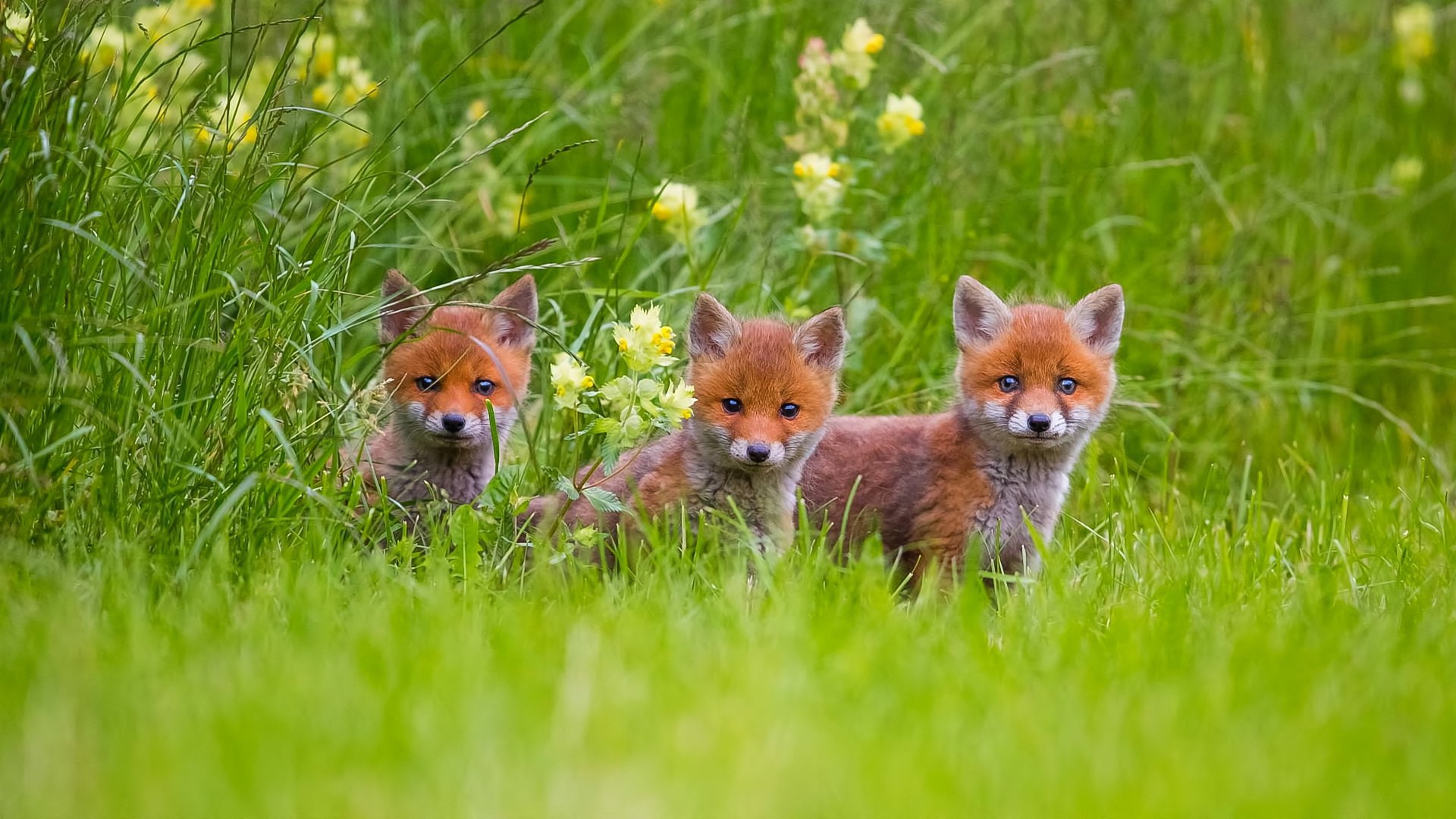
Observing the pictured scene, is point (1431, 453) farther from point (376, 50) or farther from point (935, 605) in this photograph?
point (376, 50)

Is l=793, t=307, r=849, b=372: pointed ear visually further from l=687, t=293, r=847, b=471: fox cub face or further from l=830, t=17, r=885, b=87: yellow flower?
l=830, t=17, r=885, b=87: yellow flower

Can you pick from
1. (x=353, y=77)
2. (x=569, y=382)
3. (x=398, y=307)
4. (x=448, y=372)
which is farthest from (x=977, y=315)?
(x=353, y=77)

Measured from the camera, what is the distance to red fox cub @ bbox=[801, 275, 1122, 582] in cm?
476

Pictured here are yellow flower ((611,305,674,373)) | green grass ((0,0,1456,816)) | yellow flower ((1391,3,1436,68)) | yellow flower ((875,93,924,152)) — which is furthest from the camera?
yellow flower ((1391,3,1436,68))

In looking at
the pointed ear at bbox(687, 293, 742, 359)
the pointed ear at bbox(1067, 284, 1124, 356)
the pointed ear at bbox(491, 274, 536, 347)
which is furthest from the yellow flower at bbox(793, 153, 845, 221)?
the pointed ear at bbox(491, 274, 536, 347)

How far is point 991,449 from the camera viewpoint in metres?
4.85

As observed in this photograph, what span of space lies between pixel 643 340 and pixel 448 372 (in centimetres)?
80

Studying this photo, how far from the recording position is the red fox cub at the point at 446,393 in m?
4.73

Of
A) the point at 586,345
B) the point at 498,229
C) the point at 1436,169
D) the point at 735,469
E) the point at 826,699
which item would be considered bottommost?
the point at 826,699

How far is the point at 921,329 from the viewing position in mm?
6074

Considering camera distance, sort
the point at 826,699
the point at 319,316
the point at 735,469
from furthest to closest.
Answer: the point at 735,469, the point at 319,316, the point at 826,699

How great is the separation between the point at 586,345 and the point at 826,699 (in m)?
2.13

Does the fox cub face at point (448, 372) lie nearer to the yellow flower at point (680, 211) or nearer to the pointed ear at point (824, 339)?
the yellow flower at point (680, 211)

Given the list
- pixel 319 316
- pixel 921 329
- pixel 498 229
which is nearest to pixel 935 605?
pixel 319 316
